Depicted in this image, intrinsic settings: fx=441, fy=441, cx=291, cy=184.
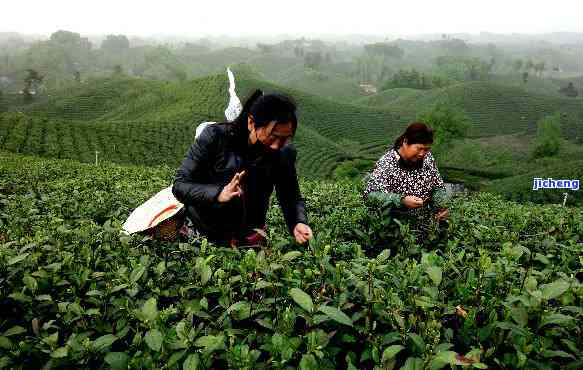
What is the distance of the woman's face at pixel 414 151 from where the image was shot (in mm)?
3822

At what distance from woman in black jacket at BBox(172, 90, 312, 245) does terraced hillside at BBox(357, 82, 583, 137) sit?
7020 centimetres

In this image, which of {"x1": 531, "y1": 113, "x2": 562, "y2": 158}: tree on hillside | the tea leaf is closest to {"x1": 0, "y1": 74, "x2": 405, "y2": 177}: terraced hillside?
{"x1": 531, "y1": 113, "x2": 562, "y2": 158}: tree on hillside

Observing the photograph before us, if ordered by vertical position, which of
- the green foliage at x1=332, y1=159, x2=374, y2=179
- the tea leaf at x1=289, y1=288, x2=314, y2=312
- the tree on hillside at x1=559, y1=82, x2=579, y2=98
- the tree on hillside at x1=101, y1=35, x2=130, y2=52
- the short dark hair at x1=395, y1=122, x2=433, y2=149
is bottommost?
the green foliage at x1=332, y1=159, x2=374, y2=179

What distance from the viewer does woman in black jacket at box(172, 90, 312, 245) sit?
268cm

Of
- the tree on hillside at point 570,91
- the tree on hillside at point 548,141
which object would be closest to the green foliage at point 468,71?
the tree on hillside at point 570,91

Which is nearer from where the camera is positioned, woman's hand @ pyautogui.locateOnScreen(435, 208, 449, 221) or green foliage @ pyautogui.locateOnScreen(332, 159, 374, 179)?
woman's hand @ pyautogui.locateOnScreen(435, 208, 449, 221)

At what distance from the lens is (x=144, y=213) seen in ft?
10.1

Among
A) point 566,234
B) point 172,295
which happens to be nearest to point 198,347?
point 172,295

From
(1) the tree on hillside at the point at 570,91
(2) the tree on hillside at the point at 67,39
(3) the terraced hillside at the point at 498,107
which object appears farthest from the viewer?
(2) the tree on hillside at the point at 67,39

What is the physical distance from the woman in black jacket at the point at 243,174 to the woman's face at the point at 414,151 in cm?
125

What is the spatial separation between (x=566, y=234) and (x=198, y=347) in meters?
3.77

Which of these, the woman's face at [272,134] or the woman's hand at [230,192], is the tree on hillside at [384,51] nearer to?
the woman's face at [272,134]

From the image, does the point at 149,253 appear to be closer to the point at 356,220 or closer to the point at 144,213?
the point at 144,213

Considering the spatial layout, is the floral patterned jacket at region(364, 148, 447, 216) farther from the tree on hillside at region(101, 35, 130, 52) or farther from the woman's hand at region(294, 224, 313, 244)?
the tree on hillside at region(101, 35, 130, 52)
